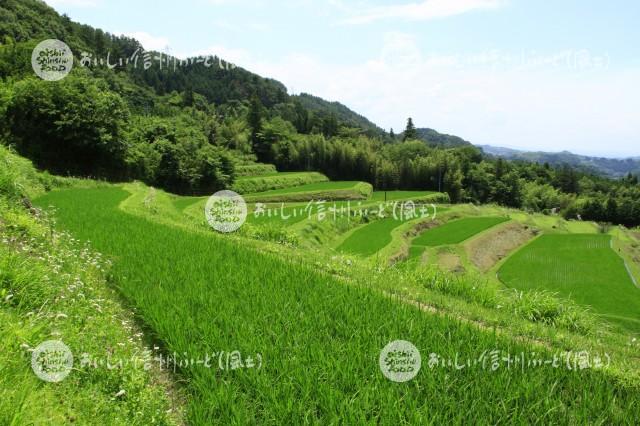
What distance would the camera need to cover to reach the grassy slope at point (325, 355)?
10.5 ft

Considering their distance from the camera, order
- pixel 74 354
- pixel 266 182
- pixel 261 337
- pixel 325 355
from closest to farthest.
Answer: pixel 74 354, pixel 325 355, pixel 261 337, pixel 266 182

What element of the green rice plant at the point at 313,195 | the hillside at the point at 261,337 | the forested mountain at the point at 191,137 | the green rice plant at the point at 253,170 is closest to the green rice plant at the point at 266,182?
the green rice plant at the point at 313,195

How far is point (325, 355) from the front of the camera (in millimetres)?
4020

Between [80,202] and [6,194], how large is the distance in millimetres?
7156

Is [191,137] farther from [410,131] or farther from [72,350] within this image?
[410,131]

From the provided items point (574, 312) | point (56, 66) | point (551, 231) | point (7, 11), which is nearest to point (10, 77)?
point (56, 66)

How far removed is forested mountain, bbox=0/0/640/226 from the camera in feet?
95.9

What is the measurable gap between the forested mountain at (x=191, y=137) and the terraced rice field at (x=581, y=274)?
20.5 metres

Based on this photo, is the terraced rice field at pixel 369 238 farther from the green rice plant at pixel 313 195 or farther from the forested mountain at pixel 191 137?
the forested mountain at pixel 191 137

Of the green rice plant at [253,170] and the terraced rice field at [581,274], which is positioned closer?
the terraced rice field at [581,274]

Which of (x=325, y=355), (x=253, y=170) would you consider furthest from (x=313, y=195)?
(x=325, y=355)

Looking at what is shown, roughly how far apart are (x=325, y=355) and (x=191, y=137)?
143ft

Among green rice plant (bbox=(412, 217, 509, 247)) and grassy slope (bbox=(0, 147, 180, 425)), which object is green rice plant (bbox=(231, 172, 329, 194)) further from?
grassy slope (bbox=(0, 147, 180, 425))

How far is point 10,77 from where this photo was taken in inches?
1288
